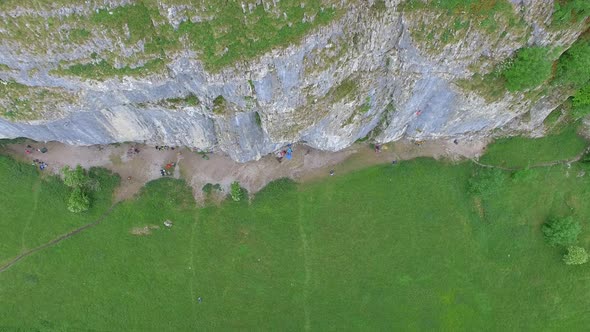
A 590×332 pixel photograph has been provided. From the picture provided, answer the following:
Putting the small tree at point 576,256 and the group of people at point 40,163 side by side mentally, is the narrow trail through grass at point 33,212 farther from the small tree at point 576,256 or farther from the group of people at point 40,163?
the small tree at point 576,256

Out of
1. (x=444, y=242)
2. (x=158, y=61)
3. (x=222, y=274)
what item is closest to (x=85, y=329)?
(x=222, y=274)

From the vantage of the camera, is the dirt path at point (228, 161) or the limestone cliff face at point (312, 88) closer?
the limestone cliff face at point (312, 88)

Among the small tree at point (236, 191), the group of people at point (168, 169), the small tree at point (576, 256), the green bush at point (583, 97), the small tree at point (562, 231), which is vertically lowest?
the small tree at point (576, 256)

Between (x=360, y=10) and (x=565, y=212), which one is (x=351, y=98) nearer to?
(x=360, y=10)

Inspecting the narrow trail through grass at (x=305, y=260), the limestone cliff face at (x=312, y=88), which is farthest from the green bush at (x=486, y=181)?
the narrow trail through grass at (x=305, y=260)

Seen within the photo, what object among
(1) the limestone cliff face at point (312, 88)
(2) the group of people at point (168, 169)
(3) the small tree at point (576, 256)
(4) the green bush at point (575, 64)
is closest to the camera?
(1) the limestone cliff face at point (312, 88)

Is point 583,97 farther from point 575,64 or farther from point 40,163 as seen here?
point 40,163
